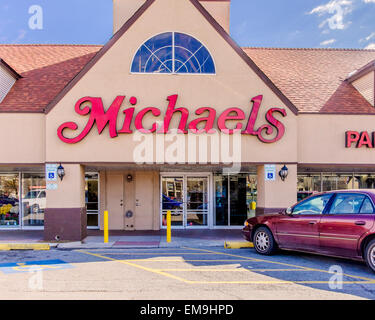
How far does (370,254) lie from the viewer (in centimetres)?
684

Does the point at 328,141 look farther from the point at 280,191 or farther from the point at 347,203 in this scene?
the point at 347,203

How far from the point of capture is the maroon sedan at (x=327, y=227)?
22.9ft

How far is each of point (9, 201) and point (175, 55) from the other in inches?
367

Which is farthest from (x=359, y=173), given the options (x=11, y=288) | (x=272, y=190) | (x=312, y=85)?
(x=11, y=288)

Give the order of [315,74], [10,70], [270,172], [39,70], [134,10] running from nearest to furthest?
[270,172], [10,70], [39,70], [315,74], [134,10]

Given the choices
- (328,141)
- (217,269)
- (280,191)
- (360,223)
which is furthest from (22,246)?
(328,141)

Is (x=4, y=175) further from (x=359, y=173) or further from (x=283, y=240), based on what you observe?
(x=359, y=173)

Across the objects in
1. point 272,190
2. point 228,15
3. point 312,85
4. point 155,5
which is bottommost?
point 272,190

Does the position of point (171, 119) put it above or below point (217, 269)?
above

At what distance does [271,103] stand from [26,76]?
33.8 feet

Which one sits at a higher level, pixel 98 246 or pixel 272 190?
pixel 272 190

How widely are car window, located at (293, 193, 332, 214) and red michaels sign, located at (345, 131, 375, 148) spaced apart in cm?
517

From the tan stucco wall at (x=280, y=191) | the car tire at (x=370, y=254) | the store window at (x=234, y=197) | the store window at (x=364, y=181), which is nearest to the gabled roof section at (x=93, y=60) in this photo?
the store window at (x=234, y=197)

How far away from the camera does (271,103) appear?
38.7ft
